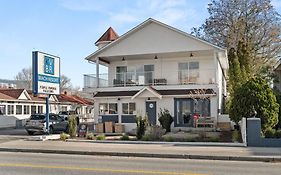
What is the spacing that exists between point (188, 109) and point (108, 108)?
653 centimetres

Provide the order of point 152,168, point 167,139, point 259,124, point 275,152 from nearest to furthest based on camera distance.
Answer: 1. point 152,168
2. point 275,152
3. point 259,124
4. point 167,139

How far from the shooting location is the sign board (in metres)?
23.0

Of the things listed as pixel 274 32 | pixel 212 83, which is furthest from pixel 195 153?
pixel 274 32

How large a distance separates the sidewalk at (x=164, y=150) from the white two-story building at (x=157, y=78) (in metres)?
9.80

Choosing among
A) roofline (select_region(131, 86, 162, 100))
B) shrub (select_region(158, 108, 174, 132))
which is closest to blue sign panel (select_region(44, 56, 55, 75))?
roofline (select_region(131, 86, 162, 100))

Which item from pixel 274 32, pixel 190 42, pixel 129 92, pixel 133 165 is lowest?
pixel 133 165

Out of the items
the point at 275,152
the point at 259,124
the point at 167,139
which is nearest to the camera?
the point at 275,152

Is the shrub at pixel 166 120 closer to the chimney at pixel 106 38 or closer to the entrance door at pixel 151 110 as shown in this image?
the entrance door at pixel 151 110

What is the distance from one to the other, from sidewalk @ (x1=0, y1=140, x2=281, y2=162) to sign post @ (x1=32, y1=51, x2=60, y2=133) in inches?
185

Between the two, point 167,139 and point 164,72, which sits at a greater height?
point 164,72

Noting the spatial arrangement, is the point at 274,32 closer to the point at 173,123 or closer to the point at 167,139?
the point at 173,123

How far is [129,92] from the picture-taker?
98.3 feet

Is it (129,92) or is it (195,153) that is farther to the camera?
(129,92)

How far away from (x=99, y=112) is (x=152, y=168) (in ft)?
63.1
